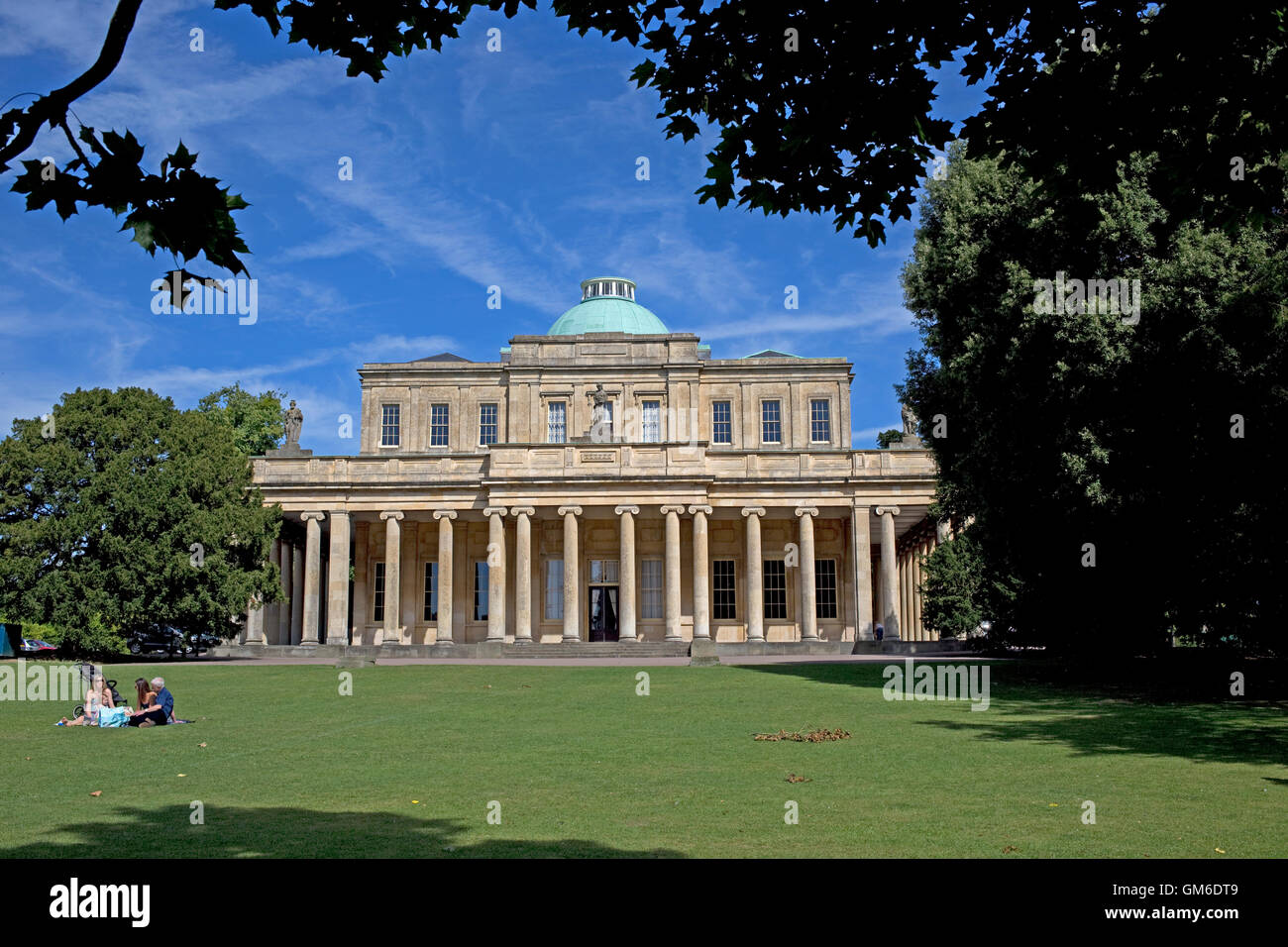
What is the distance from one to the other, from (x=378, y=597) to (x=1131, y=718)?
4575 centimetres

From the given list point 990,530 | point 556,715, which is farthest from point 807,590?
point 556,715

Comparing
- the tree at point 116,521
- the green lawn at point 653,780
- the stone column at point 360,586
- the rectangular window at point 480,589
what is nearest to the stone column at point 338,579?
the stone column at point 360,586

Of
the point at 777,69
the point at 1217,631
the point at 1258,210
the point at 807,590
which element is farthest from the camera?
the point at 807,590

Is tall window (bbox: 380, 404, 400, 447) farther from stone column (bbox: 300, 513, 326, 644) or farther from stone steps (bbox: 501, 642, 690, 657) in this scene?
stone steps (bbox: 501, 642, 690, 657)

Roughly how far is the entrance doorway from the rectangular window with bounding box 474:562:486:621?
5890 mm

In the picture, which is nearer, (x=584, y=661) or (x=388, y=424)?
(x=584, y=661)

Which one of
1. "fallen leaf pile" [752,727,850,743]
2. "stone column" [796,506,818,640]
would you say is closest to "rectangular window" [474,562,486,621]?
"stone column" [796,506,818,640]

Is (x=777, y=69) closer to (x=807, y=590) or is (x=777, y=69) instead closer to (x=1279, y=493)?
Answer: (x=1279, y=493)

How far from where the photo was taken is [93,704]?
1984cm

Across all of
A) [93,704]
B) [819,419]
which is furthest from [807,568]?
[93,704]

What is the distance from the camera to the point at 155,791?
39.7ft

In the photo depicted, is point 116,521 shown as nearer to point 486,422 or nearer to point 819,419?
point 486,422
